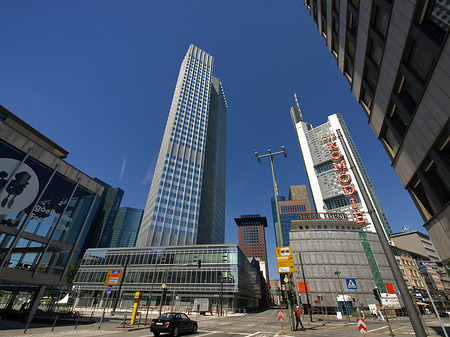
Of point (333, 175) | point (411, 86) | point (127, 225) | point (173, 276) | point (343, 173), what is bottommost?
point (173, 276)

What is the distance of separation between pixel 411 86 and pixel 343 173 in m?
88.4

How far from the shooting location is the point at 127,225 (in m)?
182

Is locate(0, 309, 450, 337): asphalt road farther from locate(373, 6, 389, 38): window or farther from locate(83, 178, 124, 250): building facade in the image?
locate(83, 178, 124, 250): building facade

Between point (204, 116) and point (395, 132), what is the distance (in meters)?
99.2

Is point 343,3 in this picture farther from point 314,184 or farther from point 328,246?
point 314,184

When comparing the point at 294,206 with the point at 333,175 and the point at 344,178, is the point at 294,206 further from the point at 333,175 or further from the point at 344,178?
the point at 344,178

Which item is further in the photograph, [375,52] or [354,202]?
[354,202]

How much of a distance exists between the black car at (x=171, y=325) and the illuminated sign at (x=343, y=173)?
268ft

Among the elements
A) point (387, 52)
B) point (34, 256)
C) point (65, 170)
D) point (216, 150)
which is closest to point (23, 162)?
point (65, 170)

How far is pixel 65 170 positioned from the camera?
23891mm

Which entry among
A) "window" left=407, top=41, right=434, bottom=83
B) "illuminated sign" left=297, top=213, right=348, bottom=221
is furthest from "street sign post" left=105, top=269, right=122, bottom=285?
"illuminated sign" left=297, top=213, right=348, bottom=221

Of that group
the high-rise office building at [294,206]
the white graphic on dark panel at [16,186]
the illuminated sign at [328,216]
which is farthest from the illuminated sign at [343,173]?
the high-rise office building at [294,206]

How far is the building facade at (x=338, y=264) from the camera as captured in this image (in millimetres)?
52094

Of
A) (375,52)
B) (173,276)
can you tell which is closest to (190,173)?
(173,276)
